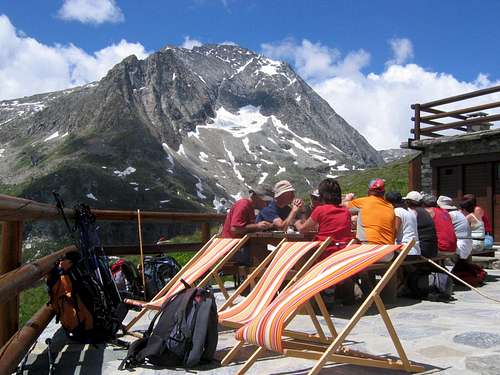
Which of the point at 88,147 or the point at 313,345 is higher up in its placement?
the point at 88,147

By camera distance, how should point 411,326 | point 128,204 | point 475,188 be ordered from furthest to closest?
1. point 128,204
2. point 475,188
3. point 411,326

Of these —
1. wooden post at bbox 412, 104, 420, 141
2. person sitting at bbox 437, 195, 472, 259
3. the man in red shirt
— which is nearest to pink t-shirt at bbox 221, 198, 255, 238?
the man in red shirt

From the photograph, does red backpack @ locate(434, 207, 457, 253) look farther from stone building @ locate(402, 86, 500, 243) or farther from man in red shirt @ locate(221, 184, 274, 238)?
stone building @ locate(402, 86, 500, 243)

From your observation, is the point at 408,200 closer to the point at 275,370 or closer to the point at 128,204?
the point at 275,370

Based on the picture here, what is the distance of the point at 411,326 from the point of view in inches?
217

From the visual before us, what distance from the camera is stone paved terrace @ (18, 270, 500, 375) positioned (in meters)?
4.09

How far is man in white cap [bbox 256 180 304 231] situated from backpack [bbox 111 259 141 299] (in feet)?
6.04

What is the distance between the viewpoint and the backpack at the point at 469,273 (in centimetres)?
834

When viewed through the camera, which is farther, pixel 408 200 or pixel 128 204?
pixel 128 204

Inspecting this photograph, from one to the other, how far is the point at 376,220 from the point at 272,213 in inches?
61.4

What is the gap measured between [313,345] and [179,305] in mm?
1076

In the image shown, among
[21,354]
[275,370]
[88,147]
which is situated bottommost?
[275,370]

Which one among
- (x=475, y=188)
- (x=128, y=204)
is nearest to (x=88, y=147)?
(x=128, y=204)

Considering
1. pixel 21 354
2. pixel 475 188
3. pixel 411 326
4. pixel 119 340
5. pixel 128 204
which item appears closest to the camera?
pixel 21 354
